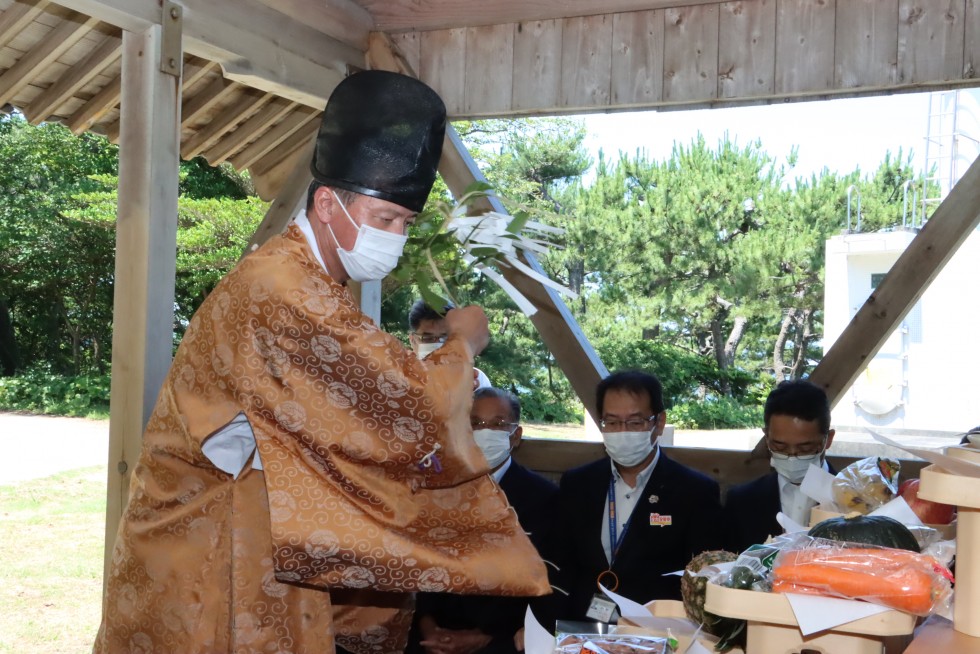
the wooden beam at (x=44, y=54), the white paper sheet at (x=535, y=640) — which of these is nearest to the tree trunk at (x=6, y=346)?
the wooden beam at (x=44, y=54)

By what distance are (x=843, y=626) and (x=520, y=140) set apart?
15.6 m

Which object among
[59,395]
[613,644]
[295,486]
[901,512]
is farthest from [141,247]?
[59,395]

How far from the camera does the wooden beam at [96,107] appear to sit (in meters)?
4.27

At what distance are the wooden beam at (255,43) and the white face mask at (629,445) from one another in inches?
75.2

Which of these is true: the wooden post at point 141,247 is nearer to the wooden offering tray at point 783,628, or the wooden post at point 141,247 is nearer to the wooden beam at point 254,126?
the wooden beam at point 254,126

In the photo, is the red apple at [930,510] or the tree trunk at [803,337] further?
Answer: the tree trunk at [803,337]

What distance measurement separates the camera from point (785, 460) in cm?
346

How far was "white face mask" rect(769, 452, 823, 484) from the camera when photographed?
136 inches

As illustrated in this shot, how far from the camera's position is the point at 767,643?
1.42 meters

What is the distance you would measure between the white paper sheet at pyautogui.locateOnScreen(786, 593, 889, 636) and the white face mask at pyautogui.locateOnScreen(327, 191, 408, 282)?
115 cm

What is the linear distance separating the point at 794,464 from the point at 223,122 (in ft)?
9.98

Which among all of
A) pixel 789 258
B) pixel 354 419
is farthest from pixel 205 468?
pixel 789 258

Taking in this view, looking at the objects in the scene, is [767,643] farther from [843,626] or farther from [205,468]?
[205,468]

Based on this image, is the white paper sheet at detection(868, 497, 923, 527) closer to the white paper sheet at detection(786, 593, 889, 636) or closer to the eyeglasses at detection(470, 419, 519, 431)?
the white paper sheet at detection(786, 593, 889, 636)
